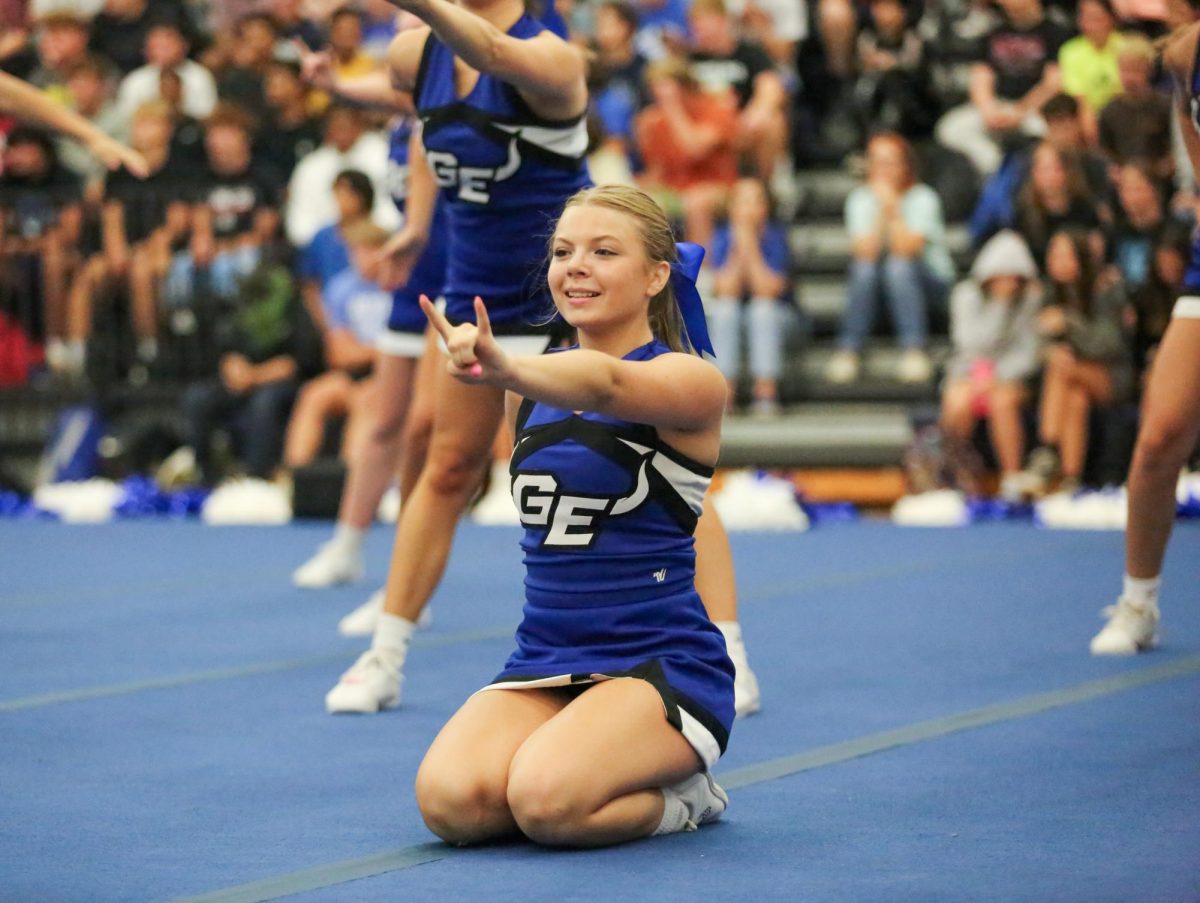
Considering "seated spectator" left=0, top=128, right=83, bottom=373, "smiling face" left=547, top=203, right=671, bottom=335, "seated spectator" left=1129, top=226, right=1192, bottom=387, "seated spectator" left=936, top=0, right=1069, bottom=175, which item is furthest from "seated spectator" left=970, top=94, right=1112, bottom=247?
"smiling face" left=547, top=203, right=671, bottom=335

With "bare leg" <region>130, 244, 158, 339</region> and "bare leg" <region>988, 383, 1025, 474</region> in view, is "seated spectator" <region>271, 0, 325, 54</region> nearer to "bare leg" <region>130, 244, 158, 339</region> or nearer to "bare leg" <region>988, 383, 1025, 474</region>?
"bare leg" <region>130, 244, 158, 339</region>

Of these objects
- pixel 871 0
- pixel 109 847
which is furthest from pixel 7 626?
pixel 871 0

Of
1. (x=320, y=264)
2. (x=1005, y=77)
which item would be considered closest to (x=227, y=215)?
(x=320, y=264)

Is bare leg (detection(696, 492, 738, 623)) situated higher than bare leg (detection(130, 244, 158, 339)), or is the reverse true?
bare leg (detection(696, 492, 738, 623))

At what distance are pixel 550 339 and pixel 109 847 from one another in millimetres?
1890

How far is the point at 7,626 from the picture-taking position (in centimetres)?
619

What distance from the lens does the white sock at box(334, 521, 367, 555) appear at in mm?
6859

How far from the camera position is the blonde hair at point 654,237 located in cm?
343

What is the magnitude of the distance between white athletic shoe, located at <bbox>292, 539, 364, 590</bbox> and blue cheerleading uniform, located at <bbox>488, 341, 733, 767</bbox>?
11.8 feet

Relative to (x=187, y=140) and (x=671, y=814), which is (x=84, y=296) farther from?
(x=671, y=814)

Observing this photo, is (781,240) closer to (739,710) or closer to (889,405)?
(889,405)

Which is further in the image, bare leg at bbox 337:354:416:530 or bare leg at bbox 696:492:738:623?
bare leg at bbox 337:354:416:530

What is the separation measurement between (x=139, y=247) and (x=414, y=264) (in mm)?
5872

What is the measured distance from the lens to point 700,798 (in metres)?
3.41
